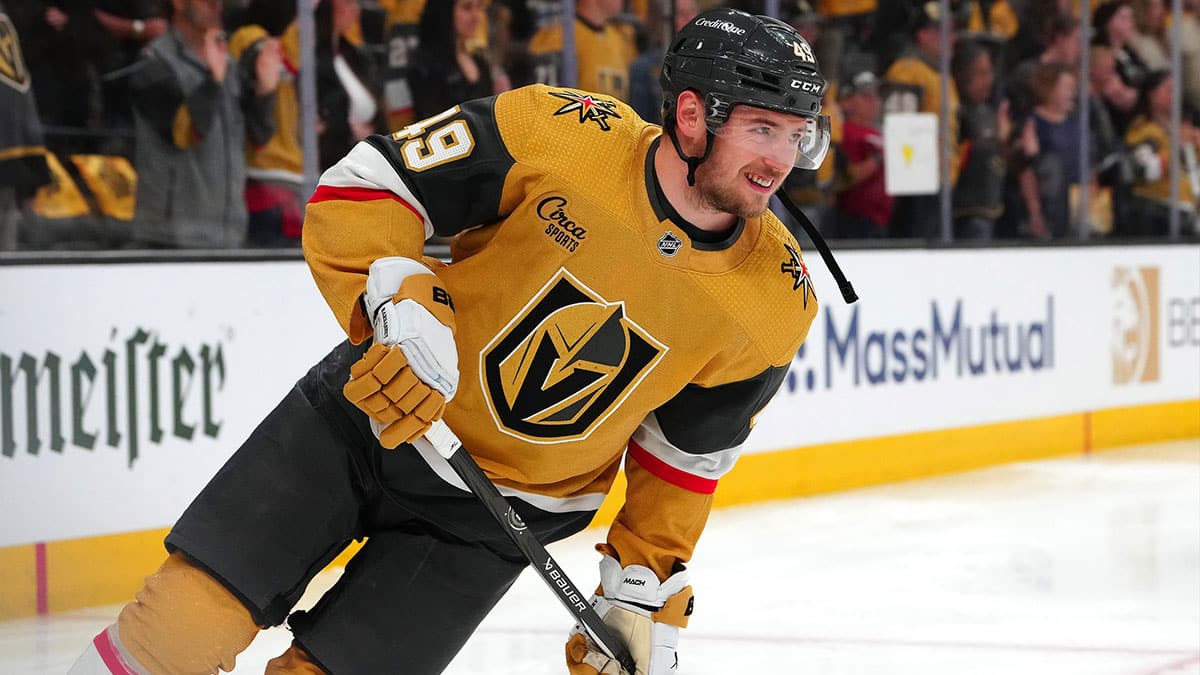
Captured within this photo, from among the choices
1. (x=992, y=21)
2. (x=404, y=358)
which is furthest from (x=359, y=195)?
(x=992, y=21)

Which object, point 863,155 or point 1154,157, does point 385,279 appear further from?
point 1154,157

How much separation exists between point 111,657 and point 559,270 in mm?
731

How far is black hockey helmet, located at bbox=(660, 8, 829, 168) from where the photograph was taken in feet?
Answer: 6.31

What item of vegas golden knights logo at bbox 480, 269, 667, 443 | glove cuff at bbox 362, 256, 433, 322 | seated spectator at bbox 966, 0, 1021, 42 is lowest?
seated spectator at bbox 966, 0, 1021, 42

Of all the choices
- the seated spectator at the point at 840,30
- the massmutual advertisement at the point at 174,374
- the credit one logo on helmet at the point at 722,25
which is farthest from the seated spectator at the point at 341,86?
the credit one logo on helmet at the point at 722,25

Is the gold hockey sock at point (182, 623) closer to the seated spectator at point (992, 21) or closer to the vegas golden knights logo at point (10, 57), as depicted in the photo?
the vegas golden knights logo at point (10, 57)

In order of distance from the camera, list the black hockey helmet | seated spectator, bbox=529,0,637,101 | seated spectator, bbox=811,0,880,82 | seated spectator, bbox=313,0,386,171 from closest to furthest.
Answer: the black hockey helmet
seated spectator, bbox=313,0,386,171
seated spectator, bbox=529,0,637,101
seated spectator, bbox=811,0,880,82

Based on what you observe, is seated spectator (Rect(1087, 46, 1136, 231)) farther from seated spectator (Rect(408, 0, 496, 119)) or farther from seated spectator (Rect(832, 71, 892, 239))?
seated spectator (Rect(408, 0, 496, 119))

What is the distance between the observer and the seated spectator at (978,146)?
19.8 ft

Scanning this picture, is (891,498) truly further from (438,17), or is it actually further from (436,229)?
(436,229)

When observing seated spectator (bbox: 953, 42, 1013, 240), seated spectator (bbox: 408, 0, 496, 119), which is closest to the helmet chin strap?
seated spectator (bbox: 408, 0, 496, 119)

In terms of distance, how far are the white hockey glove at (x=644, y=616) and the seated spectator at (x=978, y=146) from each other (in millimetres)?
4110

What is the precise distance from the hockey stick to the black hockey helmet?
48 centimetres

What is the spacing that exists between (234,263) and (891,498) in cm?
244
